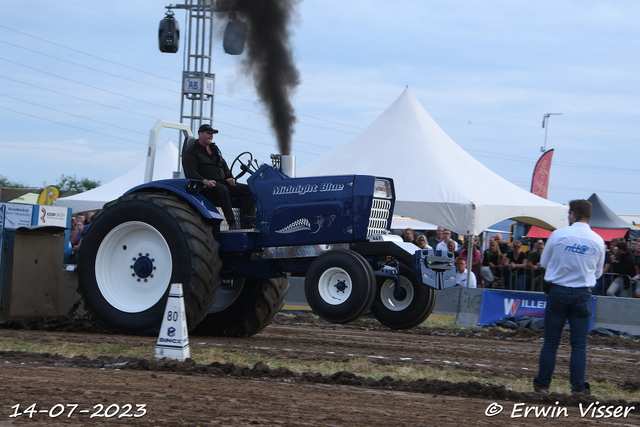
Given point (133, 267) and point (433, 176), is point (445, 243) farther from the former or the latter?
point (133, 267)

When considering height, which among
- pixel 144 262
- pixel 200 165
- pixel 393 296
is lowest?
pixel 393 296

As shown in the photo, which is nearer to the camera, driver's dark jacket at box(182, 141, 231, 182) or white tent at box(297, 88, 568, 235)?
driver's dark jacket at box(182, 141, 231, 182)

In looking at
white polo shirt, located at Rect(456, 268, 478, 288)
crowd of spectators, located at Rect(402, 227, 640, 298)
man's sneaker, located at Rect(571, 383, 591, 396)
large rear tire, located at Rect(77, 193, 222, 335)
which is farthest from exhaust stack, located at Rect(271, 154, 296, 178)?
white polo shirt, located at Rect(456, 268, 478, 288)

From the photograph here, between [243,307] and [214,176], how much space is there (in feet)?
→ 5.64

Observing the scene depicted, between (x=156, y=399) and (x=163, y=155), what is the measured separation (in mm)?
17752

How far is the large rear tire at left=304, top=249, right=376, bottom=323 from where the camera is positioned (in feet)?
23.4

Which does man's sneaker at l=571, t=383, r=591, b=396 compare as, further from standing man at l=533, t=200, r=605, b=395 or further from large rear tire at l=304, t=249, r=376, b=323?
large rear tire at l=304, t=249, r=376, b=323

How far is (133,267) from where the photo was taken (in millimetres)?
8070

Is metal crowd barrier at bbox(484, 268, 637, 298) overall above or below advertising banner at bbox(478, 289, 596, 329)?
above

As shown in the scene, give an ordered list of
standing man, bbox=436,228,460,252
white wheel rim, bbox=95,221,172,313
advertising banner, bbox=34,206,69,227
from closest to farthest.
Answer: white wheel rim, bbox=95,221,172,313 → advertising banner, bbox=34,206,69,227 → standing man, bbox=436,228,460,252

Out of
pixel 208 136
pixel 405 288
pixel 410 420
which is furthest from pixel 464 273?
pixel 410 420

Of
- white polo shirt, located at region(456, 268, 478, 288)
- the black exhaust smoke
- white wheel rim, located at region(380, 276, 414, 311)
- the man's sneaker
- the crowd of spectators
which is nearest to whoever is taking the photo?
the man's sneaker

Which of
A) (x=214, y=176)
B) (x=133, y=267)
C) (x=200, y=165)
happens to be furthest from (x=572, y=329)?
(x=133, y=267)

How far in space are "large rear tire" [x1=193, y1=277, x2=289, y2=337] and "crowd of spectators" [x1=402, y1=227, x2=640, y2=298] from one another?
14.7 ft
